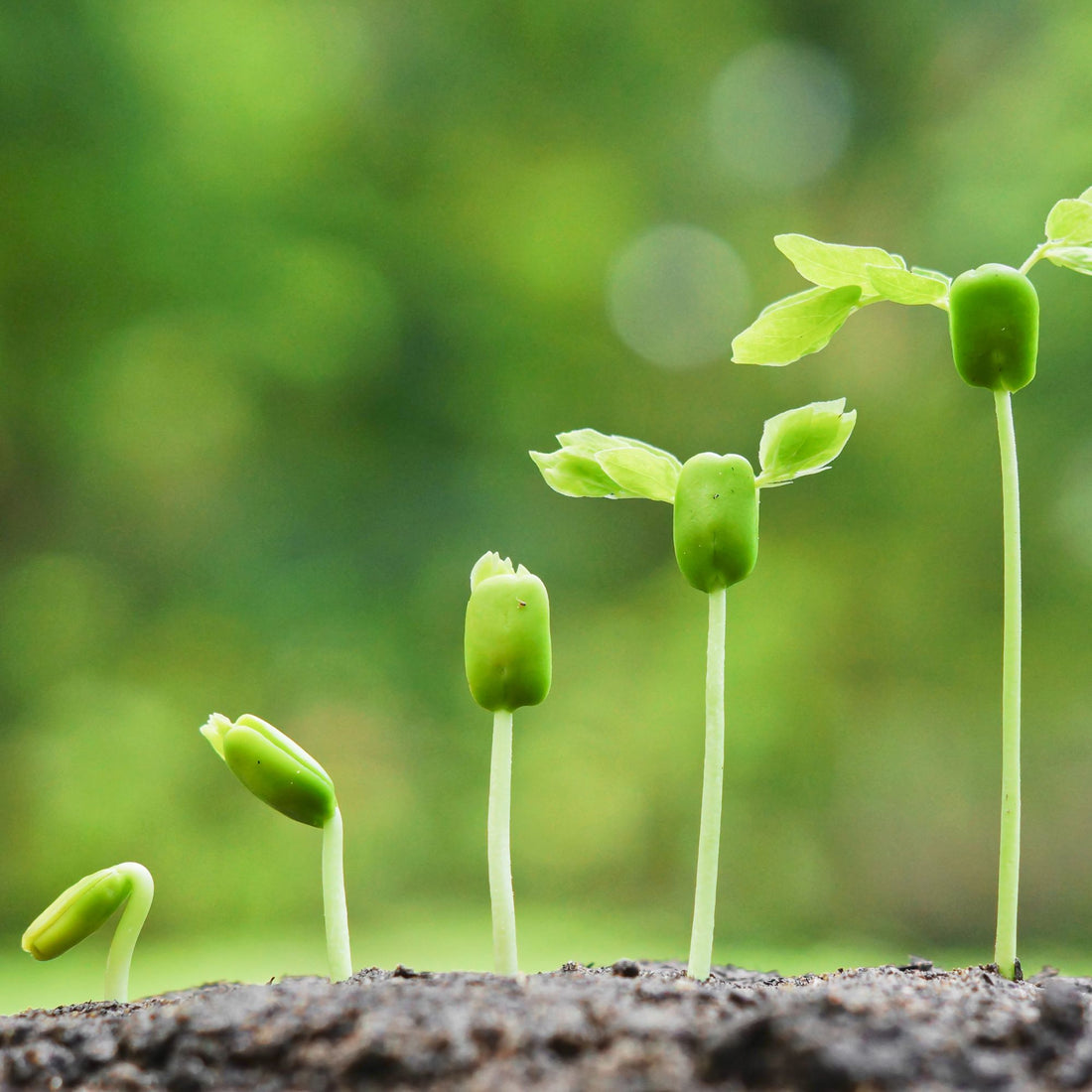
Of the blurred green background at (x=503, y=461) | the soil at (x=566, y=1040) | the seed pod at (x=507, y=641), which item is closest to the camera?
the soil at (x=566, y=1040)

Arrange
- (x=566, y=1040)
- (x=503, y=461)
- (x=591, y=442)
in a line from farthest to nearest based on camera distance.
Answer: (x=503, y=461)
(x=591, y=442)
(x=566, y=1040)

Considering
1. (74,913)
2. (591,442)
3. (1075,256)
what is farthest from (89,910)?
(1075,256)

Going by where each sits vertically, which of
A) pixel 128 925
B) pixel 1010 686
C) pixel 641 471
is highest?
pixel 641 471

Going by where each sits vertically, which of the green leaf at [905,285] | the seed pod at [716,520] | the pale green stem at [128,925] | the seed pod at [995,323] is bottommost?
the pale green stem at [128,925]

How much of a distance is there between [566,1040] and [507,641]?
0.59 feet

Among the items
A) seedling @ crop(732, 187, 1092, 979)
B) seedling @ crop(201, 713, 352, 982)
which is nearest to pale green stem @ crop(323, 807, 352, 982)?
seedling @ crop(201, 713, 352, 982)

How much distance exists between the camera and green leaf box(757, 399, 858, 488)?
1.83ft

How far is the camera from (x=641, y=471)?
21.9 inches

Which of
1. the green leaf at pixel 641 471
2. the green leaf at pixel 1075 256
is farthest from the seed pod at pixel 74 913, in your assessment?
the green leaf at pixel 1075 256

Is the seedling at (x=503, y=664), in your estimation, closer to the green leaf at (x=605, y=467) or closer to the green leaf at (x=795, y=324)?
the green leaf at (x=605, y=467)

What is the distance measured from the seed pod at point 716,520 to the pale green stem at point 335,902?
8.7 inches

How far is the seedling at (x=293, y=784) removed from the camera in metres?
0.52

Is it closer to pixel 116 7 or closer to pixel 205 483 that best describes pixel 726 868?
pixel 205 483

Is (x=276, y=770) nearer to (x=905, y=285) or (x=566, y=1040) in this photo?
(x=566, y=1040)
